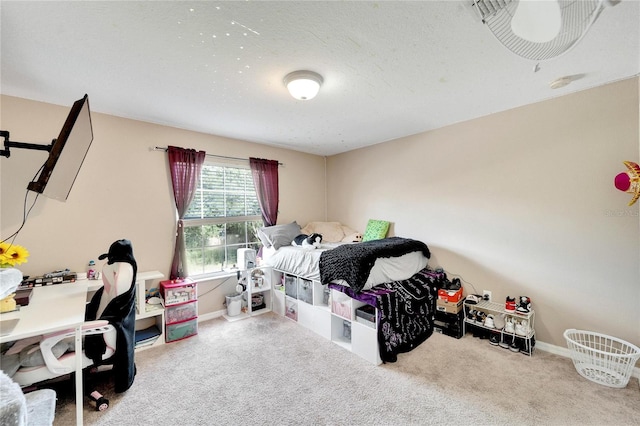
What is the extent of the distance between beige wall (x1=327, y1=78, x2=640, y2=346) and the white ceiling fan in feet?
6.31

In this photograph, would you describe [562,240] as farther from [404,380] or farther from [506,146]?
[404,380]

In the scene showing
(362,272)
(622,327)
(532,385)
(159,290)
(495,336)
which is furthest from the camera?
(159,290)

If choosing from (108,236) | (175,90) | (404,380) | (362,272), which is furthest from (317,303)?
(175,90)

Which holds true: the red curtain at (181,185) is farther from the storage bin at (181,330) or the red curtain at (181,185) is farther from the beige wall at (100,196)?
the storage bin at (181,330)

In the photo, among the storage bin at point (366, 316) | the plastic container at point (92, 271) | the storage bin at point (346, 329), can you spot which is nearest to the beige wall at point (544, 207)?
the storage bin at point (366, 316)

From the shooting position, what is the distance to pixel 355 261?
244cm

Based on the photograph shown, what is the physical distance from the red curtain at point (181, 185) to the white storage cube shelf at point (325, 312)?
4.01ft

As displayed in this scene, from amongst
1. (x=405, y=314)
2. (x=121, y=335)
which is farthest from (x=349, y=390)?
(x=121, y=335)

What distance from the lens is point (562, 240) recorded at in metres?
2.45

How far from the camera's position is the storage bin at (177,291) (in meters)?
2.79

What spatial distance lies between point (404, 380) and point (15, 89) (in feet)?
13.5

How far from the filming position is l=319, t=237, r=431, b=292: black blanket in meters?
2.41

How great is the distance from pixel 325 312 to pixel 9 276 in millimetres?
2455

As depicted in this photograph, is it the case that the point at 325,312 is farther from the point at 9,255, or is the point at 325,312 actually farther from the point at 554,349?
the point at 9,255
